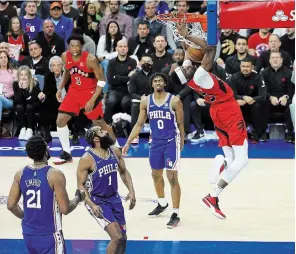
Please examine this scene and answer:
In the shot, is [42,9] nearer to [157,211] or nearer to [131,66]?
[131,66]

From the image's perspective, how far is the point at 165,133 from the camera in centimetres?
1038

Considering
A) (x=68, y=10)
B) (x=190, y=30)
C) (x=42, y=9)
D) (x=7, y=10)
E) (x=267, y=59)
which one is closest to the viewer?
(x=190, y=30)

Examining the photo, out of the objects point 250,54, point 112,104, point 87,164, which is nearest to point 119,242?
point 87,164

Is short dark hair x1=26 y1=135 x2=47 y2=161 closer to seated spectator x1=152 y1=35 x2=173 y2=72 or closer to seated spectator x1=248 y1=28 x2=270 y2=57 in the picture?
seated spectator x1=152 y1=35 x2=173 y2=72

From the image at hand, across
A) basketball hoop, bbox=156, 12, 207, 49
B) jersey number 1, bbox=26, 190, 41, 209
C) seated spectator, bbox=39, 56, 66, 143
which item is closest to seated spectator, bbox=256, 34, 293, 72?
seated spectator, bbox=39, 56, 66, 143

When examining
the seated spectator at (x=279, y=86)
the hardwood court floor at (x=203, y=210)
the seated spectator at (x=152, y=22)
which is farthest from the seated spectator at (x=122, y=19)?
the hardwood court floor at (x=203, y=210)

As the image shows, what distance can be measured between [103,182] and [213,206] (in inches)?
89.2

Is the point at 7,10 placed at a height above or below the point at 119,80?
above

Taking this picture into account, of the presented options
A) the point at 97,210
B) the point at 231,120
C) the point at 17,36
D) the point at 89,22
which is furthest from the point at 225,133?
the point at 89,22

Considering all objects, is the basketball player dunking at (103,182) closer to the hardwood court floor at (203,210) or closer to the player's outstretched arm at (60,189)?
the player's outstretched arm at (60,189)

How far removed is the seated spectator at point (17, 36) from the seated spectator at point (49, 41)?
0.25 metres

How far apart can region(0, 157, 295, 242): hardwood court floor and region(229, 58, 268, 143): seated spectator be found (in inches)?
54.1

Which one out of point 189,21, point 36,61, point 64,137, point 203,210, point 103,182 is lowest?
point 203,210

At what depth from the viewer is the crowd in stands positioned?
15070 millimetres
